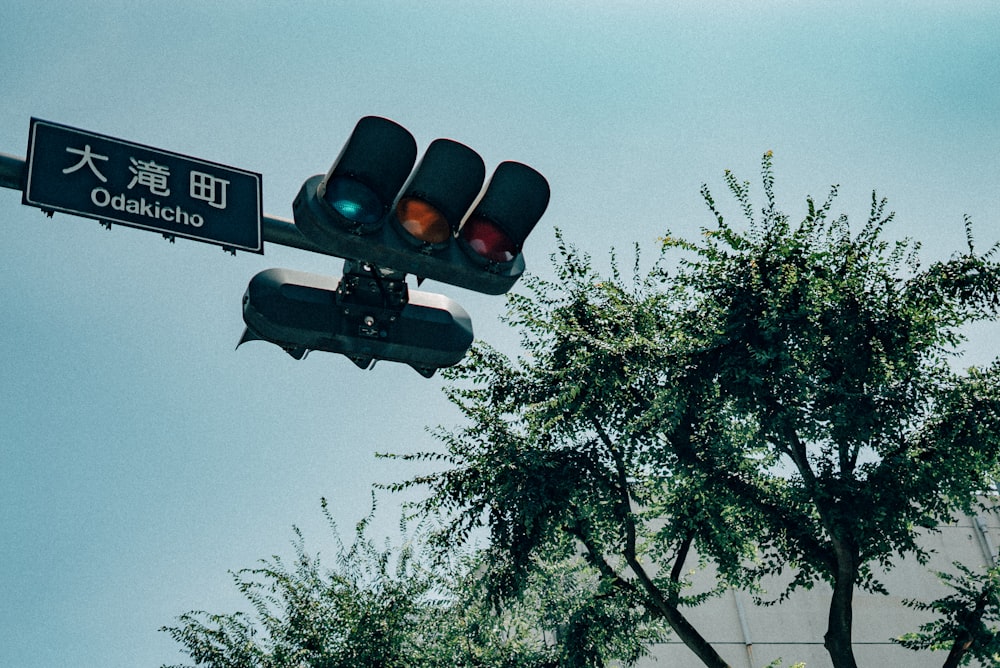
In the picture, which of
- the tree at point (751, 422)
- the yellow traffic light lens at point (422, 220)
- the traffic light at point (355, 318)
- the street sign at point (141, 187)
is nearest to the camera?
the street sign at point (141, 187)

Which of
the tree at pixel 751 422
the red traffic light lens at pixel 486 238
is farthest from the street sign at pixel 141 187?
the tree at pixel 751 422

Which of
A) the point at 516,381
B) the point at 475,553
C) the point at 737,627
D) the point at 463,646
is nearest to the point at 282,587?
the point at 463,646

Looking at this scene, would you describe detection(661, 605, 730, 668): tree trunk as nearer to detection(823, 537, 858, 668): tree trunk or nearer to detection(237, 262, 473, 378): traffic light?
detection(823, 537, 858, 668): tree trunk

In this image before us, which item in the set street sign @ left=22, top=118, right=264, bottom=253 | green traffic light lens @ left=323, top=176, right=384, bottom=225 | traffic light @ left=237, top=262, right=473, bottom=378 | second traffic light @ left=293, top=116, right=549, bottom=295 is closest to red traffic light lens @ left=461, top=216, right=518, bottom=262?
second traffic light @ left=293, top=116, right=549, bottom=295

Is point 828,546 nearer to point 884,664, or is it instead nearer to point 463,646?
point 463,646

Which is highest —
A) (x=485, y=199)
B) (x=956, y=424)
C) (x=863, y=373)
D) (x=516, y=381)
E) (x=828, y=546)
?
(x=516, y=381)

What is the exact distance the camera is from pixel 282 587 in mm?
18656

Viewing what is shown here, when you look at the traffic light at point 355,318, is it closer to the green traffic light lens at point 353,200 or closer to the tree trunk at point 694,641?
the green traffic light lens at point 353,200

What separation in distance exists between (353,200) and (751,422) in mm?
10676

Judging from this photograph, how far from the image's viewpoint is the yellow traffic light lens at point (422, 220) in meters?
3.05

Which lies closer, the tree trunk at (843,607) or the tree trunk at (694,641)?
the tree trunk at (843,607)

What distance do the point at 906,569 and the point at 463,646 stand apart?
68.3 feet

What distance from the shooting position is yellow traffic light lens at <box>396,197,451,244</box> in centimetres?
305

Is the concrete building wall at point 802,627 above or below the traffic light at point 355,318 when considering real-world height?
above
